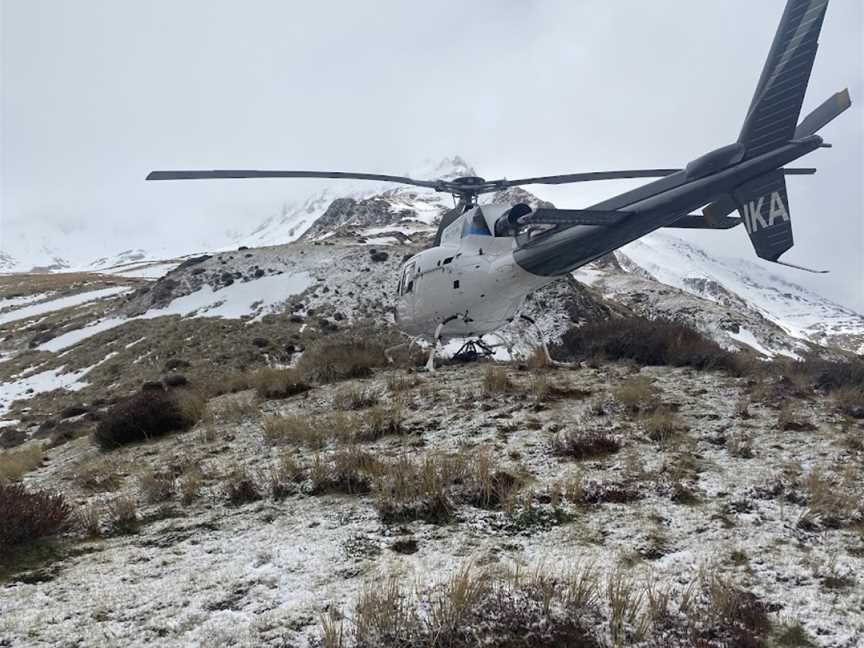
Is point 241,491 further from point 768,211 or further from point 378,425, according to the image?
point 768,211

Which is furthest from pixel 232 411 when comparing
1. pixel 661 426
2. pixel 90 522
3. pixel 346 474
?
pixel 661 426

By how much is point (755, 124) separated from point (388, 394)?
27.5 feet

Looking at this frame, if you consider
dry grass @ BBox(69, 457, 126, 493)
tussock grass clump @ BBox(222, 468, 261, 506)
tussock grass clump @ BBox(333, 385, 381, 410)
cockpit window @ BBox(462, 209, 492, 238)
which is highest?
cockpit window @ BBox(462, 209, 492, 238)

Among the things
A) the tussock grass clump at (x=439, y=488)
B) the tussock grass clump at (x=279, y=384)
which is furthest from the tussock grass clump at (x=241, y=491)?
the tussock grass clump at (x=279, y=384)

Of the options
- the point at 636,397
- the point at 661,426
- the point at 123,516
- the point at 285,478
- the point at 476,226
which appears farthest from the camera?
the point at 476,226

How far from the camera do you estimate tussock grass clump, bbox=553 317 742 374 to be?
37.5ft

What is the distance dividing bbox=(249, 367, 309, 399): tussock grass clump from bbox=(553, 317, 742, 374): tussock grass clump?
7645 millimetres

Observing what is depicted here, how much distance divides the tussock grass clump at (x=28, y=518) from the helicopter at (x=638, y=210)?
6053mm

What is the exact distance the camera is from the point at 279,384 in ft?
38.6

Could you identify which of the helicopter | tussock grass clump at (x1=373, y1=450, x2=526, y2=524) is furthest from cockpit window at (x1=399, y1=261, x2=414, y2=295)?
tussock grass clump at (x1=373, y1=450, x2=526, y2=524)

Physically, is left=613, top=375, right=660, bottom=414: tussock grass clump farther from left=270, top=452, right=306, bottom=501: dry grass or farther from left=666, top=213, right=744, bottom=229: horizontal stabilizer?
left=270, top=452, right=306, bottom=501: dry grass

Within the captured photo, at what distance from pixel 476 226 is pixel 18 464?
1017 cm

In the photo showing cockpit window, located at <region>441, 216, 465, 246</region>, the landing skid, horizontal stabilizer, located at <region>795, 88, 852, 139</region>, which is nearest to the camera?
horizontal stabilizer, located at <region>795, 88, 852, 139</region>

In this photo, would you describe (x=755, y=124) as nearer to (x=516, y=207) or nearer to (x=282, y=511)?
(x=516, y=207)
